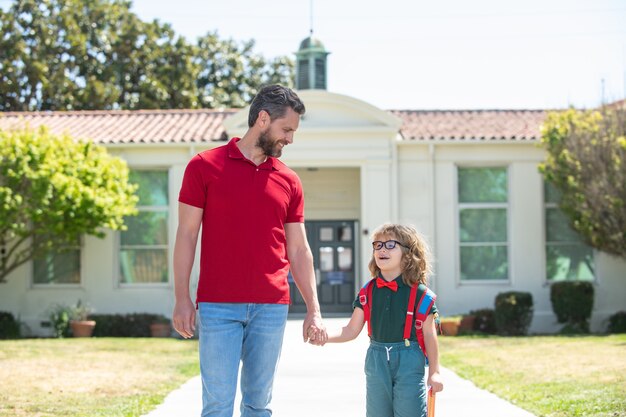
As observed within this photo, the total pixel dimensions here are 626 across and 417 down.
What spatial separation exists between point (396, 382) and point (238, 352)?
990 millimetres

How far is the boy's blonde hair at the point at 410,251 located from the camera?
5.62 m

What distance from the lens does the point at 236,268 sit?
498 cm

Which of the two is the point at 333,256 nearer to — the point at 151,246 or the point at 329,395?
the point at 151,246

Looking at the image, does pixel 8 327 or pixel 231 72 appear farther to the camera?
pixel 231 72

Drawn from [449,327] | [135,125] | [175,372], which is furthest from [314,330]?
[135,125]

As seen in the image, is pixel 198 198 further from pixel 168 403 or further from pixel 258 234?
pixel 168 403

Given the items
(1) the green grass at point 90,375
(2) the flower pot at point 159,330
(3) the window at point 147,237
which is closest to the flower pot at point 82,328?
(2) the flower pot at point 159,330

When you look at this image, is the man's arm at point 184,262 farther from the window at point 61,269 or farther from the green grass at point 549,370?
the window at point 61,269

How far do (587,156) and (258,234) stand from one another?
15.5 m

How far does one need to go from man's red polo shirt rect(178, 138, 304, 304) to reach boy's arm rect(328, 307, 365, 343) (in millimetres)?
570

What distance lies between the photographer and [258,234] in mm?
5016

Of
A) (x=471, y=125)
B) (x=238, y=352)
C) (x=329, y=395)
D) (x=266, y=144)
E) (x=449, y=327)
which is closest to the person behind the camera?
(x=238, y=352)

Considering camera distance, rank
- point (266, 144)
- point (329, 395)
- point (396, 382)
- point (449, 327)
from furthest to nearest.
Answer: point (449, 327)
point (329, 395)
point (396, 382)
point (266, 144)

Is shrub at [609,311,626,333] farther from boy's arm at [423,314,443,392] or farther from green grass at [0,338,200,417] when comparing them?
→ boy's arm at [423,314,443,392]
